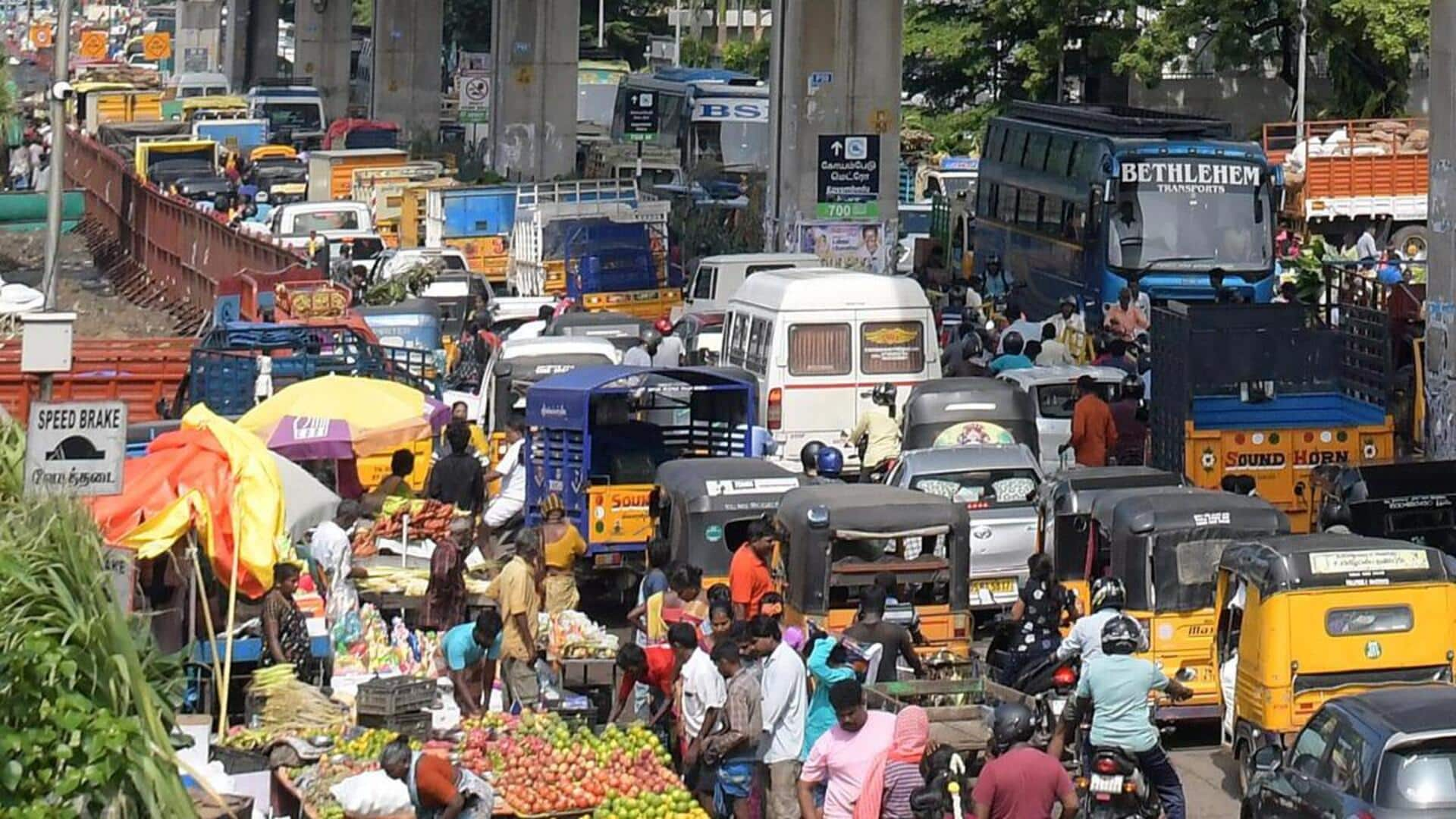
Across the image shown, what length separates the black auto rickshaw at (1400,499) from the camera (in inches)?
752

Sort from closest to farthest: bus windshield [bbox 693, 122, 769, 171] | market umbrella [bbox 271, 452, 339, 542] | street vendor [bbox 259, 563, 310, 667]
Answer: street vendor [bbox 259, 563, 310, 667] → market umbrella [bbox 271, 452, 339, 542] → bus windshield [bbox 693, 122, 769, 171]

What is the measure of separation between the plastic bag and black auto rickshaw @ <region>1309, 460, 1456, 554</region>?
8356mm

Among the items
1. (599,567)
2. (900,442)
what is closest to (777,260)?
(900,442)

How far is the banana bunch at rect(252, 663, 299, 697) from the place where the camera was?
622 inches

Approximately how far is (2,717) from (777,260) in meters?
23.9

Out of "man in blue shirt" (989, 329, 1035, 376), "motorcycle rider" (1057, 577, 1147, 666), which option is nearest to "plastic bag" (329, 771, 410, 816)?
"motorcycle rider" (1057, 577, 1147, 666)

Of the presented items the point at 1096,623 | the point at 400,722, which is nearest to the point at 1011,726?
→ the point at 1096,623

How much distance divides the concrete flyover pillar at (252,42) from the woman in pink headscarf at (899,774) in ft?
309

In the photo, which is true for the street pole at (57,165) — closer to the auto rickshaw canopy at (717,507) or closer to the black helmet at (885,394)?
the auto rickshaw canopy at (717,507)

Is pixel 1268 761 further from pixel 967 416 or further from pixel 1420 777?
pixel 967 416

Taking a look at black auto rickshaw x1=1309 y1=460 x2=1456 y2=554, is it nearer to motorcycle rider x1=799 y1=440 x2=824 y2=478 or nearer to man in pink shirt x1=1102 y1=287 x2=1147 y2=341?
motorcycle rider x1=799 y1=440 x2=824 y2=478

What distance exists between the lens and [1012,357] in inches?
1057

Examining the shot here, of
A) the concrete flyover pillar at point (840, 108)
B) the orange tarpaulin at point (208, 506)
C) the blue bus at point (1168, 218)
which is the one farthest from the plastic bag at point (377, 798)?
the concrete flyover pillar at point (840, 108)

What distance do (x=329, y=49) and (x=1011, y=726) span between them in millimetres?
80272
